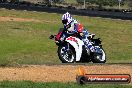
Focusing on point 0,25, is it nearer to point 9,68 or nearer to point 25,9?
point 25,9

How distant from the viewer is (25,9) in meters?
61.2

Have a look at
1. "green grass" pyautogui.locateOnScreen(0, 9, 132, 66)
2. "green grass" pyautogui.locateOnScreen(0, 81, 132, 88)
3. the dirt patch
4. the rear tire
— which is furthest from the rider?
"green grass" pyautogui.locateOnScreen(0, 81, 132, 88)

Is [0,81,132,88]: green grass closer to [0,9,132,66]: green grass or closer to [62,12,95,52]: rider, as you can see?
[0,9,132,66]: green grass

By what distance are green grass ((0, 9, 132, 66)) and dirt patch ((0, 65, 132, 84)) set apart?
1044 mm

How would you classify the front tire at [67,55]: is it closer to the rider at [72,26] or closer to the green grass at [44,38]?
the rider at [72,26]

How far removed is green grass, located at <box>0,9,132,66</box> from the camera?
2603 cm

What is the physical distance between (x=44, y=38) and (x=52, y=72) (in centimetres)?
2326

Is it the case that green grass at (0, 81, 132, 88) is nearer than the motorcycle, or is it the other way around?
green grass at (0, 81, 132, 88)

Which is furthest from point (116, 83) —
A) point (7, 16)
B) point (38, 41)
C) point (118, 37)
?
point (7, 16)

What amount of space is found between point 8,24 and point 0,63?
30.8 metres

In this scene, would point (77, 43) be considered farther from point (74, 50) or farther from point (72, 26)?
point (72, 26)

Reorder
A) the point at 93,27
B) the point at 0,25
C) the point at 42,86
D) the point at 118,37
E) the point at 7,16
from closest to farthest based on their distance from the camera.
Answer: the point at 42,86, the point at 118,37, the point at 0,25, the point at 93,27, the point at 7,16

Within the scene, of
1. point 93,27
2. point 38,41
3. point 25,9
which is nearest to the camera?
point 38,41

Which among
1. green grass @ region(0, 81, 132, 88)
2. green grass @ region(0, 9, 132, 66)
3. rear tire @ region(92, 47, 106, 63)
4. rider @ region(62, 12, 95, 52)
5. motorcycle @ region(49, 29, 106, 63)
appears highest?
rider @ region(62, 12, 95, 52)
